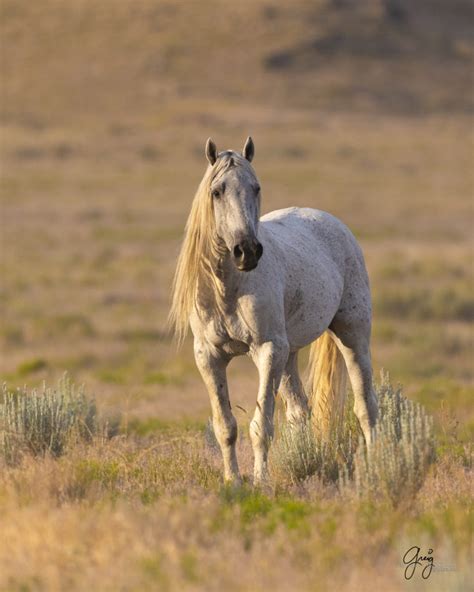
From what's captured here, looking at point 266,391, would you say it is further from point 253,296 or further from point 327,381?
point 327,381

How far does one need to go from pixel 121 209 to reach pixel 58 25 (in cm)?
4838

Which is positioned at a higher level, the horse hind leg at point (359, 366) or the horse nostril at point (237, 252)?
the horse nostril at point (237, 252)

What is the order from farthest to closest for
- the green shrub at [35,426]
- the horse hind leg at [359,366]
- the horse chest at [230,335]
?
the horse hind leg at [359,366] → the green shrub at [35,426] → the horse chest at [230,335]

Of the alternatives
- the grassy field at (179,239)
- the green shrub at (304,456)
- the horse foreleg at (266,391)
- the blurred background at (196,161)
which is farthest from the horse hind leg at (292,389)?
the horse foreleg at (266,391)

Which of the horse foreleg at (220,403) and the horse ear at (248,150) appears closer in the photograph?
the horse ear at (248,150)

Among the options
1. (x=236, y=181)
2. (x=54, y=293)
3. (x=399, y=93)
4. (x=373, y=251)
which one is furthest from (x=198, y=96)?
(x=236, y=181)

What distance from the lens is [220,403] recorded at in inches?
272

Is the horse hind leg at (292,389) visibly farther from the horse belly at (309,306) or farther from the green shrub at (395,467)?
the green shrub at (395,467)

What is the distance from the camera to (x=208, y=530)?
5375 millimetres

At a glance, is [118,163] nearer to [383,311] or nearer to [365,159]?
[365,159]

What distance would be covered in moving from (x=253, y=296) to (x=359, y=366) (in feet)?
5.07

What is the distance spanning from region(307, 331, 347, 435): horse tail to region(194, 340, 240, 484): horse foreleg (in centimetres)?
118

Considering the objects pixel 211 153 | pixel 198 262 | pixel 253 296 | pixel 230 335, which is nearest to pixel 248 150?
pixel 211 153

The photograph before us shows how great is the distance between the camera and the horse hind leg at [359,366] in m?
7.92
